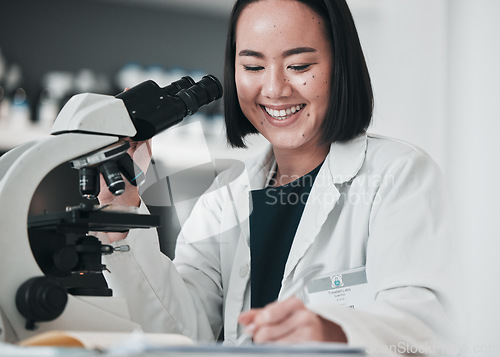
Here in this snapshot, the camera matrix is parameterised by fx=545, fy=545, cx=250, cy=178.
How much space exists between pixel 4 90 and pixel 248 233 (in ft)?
5.49

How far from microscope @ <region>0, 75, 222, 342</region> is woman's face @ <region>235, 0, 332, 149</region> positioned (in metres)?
0.36

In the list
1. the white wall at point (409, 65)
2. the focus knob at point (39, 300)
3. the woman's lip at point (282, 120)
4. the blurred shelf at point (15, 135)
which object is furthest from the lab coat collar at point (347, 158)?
the blurred shelf at point (15, 135)

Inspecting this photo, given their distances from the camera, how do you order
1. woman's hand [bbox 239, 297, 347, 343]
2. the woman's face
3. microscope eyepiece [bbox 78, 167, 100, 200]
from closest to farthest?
woman's hand [bbox 239, 297, 347, 343] → microscope eyepiece [bbox 78, 167, 100, 200] → the woman's face

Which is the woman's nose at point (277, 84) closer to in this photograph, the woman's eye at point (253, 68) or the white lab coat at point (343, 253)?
the woman's eye at point (253, 68)

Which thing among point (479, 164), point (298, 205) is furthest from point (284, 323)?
point (479, 164)

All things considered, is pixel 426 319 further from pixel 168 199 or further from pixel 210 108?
pixel 210 108

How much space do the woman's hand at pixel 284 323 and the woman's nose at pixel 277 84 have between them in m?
0.73

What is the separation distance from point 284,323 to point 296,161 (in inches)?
33.9

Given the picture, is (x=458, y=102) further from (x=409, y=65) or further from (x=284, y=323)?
(x=284, y=323)

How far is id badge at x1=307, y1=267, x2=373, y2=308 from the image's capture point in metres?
1.15

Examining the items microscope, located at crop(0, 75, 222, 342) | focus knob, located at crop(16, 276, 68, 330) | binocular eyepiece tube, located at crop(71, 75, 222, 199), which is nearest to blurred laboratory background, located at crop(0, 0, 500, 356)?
binocular eyepiece tube, located at crop(71, 75, 222, 199)

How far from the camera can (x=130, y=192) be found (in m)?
1.26

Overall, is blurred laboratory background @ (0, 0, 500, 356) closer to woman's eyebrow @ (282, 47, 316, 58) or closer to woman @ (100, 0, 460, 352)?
woman @ (100, 0, 460, 352)

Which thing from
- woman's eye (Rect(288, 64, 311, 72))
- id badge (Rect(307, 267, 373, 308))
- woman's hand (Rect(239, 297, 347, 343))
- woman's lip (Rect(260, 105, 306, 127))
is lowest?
id badge (Rect(307, 267, 373, 308))
